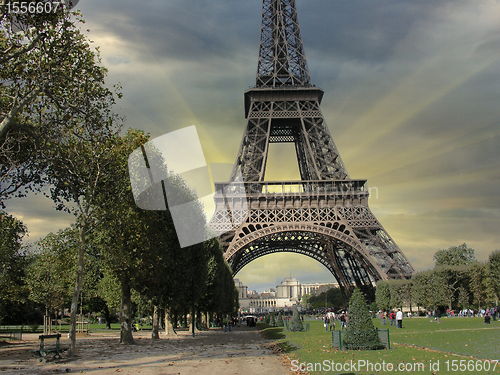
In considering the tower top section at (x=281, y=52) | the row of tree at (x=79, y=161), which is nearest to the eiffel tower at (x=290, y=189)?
the tower top section at (x=281, y=52)

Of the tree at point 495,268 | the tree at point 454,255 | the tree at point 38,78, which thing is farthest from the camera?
the tree at point 454,255

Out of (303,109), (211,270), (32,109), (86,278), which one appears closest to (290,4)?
(303,109)

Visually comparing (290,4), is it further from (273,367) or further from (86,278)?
(273,367)

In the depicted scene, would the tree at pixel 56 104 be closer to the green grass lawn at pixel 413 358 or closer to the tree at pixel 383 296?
the green grass lawn at pixel 413 358

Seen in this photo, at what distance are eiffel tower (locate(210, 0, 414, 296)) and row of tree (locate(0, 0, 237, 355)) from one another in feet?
72.9

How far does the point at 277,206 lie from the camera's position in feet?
182

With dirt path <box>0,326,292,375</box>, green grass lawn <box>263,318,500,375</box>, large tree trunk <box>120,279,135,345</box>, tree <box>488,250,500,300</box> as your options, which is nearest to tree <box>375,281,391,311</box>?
tree <box>488,250,500,300</box>

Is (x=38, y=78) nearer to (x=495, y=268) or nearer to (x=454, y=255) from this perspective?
(x=495, y=268)

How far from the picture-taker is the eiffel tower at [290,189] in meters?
52.6

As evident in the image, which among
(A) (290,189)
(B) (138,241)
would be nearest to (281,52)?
(A) (290,189)

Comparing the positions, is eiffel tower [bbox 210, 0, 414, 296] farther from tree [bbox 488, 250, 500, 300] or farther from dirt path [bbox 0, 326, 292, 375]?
dirt path [bbox 0, 326, 292, 375]

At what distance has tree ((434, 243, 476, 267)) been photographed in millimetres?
86062

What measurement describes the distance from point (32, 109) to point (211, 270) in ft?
96.1

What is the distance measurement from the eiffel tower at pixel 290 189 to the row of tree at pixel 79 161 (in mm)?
22234
